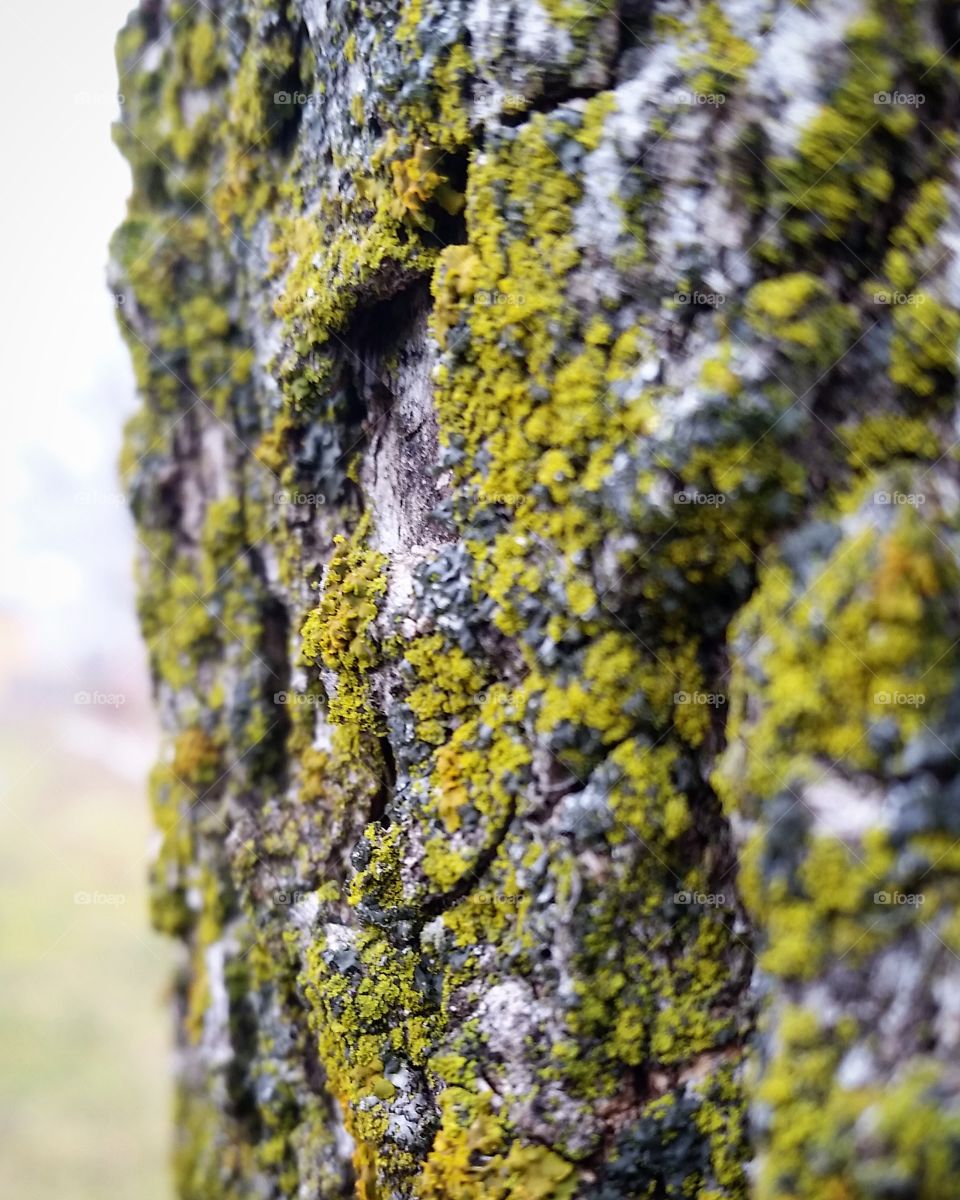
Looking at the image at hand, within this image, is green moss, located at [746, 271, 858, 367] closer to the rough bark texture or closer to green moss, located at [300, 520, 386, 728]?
the rough bark texture

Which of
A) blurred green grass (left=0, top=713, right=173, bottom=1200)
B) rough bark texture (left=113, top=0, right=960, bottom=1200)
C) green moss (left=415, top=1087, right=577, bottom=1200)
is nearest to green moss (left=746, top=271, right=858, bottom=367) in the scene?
rough bark texture (left=113, top=0, right=960, bottom=1200)

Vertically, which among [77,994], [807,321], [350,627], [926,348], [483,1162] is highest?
[807,321]

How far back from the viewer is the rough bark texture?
1.98 m

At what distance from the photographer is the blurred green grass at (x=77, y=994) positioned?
899 cm

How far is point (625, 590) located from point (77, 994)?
1186 centimetres

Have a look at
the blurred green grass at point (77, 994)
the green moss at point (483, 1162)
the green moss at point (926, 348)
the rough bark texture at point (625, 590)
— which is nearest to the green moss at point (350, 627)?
the rough bark texture at point (625, 590)

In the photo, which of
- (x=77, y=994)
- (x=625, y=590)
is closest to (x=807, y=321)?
(x=625, y=590)

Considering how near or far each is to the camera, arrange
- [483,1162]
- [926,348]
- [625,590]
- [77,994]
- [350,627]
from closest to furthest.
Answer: [926,348]
[625,590]
[483,1162]
[350,627]
[77,994]

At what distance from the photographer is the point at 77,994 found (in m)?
11.3

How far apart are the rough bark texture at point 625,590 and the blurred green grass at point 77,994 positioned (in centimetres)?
307

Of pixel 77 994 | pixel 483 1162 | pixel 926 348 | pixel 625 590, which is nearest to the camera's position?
pixel 926 348

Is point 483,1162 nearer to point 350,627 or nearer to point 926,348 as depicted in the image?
point 350,627

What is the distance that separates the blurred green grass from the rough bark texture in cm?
307

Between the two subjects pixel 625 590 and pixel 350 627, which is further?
pixel 350 627
